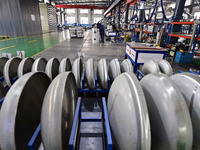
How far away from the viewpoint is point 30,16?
11.0 meters

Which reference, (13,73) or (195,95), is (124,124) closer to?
(195,95)

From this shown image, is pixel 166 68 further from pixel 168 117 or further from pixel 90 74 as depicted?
pixel 168 117

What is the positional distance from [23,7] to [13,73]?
1067 cm

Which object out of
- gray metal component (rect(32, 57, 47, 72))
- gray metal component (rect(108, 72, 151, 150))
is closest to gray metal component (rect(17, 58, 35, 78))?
gray metal component (rect(32, 57, 47, 72))

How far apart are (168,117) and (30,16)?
13344 mm

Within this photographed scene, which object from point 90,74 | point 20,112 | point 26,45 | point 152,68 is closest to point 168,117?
point 20,112

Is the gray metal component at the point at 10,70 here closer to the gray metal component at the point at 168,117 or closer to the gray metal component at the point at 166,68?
the gray metal component at the point at 168,117

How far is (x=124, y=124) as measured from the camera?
694mm

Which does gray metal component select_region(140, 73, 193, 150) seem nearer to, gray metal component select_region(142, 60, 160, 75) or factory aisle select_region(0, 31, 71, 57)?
gray metal component select_region(142, 60, 160, 75)

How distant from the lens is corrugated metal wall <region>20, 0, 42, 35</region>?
997 cm

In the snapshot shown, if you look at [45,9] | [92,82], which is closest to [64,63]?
[92,82]

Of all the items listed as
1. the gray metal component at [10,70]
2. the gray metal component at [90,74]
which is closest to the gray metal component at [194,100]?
the gray metal component at [90,74]

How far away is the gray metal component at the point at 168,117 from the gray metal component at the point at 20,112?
2.78 ft

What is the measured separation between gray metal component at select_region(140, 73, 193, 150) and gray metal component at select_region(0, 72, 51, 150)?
2.78 feet
